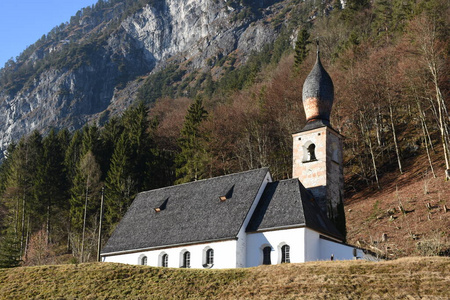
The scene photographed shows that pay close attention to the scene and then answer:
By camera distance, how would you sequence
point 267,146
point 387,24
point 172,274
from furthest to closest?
point 387,24
point 267,146
point 172,274

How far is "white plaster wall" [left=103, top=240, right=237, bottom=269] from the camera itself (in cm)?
2853

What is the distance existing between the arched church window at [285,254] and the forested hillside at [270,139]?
9.22 meters

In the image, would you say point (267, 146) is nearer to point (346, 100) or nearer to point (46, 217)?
point (346, 100)

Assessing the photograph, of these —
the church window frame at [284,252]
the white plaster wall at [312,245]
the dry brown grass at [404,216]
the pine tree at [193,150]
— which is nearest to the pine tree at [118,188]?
the pine tree at [193,150]

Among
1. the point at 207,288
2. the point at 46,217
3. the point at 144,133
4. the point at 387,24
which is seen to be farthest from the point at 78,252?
the point at 387,24

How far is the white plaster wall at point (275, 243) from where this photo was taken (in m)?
27.1

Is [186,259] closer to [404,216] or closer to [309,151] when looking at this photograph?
[309,151]

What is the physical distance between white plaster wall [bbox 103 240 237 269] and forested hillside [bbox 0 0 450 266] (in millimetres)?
9102

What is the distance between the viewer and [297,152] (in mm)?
34125

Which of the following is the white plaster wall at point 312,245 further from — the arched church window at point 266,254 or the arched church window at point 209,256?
the arched church window at point 209,256

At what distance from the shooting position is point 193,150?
52438 mm

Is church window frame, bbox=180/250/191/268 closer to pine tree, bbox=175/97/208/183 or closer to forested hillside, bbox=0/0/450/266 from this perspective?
forested hillside, bbox=0/0/450/266

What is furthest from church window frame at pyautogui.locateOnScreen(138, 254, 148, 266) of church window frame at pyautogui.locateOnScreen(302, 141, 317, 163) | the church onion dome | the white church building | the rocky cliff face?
the rocky cliff face

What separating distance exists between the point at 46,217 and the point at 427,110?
3947cm
